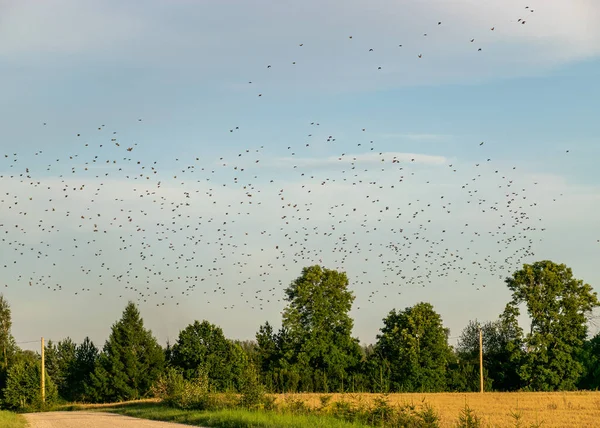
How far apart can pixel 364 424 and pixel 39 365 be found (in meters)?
47.1

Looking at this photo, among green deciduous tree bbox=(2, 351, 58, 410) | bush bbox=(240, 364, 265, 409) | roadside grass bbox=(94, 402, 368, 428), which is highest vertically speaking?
bush bbox=(240, 364, 265, 409)

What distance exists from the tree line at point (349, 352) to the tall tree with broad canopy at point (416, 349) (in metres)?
0.11

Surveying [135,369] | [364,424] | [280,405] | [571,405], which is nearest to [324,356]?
[135,369]

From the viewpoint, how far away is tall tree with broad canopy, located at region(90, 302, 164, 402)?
267 ft

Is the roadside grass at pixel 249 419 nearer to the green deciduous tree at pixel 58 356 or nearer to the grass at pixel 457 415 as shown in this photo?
the grass at pixel 457 415

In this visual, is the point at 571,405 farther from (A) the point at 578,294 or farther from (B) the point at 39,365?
(B) the point at 39,365

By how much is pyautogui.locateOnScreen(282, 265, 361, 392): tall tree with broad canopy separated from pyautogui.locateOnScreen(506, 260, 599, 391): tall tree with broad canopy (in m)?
17.6

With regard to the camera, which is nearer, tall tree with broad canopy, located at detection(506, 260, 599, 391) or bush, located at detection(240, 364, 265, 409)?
bush, located at detection(240, 364, 265, 409)

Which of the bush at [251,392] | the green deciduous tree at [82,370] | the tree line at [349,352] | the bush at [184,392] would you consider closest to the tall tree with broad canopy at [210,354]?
the tree line at [349,352]

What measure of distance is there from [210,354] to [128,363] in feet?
28.5

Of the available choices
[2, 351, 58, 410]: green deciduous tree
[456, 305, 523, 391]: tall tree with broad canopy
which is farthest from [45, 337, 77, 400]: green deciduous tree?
[456, 305, 523, 391]: tall tree with broad canopy

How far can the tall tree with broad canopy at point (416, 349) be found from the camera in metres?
80.4

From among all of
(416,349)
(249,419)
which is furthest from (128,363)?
(249,419)

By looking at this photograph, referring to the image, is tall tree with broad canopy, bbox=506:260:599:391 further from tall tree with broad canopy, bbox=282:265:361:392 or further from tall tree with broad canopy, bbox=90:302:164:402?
tall tree with broad canopy, bbox=90:302:164:402
